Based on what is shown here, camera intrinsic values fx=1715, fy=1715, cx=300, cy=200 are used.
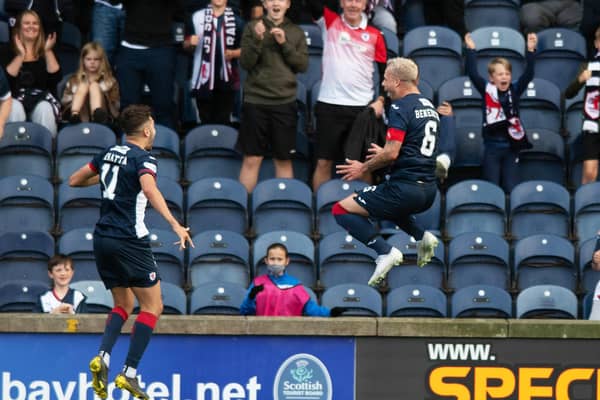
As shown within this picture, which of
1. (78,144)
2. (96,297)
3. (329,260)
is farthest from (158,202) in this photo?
(78,144)

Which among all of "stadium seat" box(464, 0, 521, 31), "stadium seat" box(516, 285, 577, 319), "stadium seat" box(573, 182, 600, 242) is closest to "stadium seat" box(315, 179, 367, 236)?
"stadium seat" box(516, 285, 577, 319)

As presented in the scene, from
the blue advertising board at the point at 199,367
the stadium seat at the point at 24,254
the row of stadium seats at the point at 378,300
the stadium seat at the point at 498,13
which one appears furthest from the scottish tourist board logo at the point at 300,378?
the stadium seat at the point at 498,13

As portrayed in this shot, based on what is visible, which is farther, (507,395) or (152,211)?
(152,211)

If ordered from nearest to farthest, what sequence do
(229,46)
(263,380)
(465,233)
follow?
(263,380)
(465,233)
(229,46)

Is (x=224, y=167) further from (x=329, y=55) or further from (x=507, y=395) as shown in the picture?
(x=507, y=395)

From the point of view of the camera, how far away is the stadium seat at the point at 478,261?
16.2 m

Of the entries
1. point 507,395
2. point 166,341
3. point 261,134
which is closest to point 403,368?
point 507,395

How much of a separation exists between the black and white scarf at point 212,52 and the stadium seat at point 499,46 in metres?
2.71

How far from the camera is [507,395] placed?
548 inches

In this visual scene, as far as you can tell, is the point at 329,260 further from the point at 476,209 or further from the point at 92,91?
the point at 92,91

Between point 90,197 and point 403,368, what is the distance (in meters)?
4.20

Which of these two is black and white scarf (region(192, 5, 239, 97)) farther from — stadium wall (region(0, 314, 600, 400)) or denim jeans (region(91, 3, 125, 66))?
stadium wall (region(0, 314, 600, 400))

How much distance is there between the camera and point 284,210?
16.6 meters

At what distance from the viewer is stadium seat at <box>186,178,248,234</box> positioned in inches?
653
